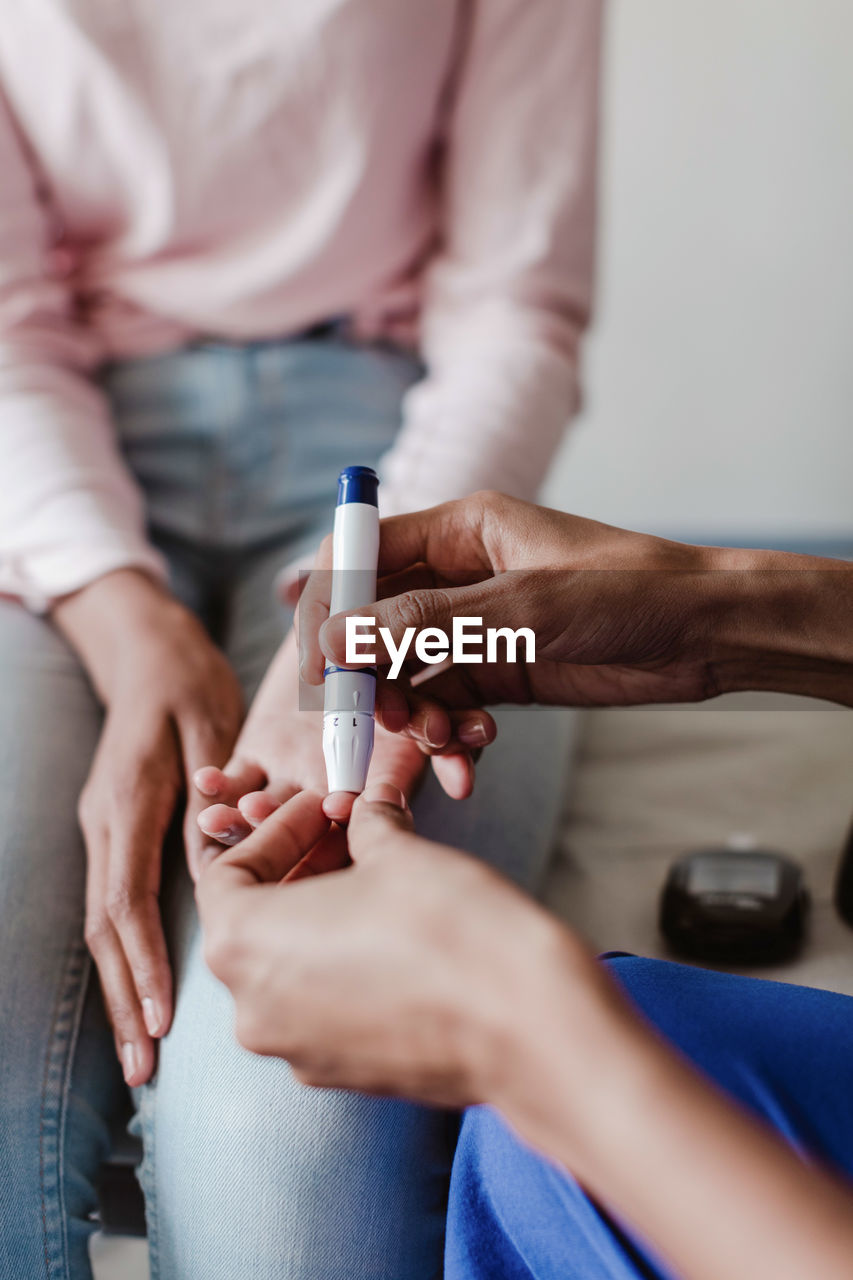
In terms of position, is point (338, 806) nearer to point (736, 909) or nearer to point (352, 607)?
point (352, 607)

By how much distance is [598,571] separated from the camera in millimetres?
521

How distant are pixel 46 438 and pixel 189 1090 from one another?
1.59ft

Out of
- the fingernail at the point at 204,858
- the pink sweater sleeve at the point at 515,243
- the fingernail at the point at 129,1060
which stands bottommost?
the fingernail at the point at 129,1060

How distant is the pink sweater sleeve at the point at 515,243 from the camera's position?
794 millimetres

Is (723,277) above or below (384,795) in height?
above

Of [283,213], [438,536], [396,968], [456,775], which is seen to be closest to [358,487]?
[438,536]

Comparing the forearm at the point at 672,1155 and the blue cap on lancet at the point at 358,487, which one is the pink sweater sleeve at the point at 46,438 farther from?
the forearm at the point at 672,1155

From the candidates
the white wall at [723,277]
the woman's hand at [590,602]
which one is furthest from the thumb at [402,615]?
the white wall at [723,277]

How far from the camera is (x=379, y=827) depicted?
1.29 ft

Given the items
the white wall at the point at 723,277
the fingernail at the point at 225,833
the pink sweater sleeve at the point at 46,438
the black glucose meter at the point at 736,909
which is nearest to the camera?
the fingernail at the point at 225,833

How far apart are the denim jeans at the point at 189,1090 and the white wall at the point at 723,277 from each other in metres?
1.08

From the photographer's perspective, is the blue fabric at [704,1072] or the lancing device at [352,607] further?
the lancing device at [352,607]

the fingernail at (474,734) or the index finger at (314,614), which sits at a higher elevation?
the index finger at (314,614)

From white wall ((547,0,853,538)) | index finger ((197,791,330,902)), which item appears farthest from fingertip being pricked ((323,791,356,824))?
white wall ((547,0,853,538))
